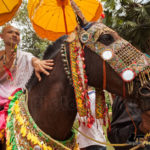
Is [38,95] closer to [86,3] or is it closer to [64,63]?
[64,63]

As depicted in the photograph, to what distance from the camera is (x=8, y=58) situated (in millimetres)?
2434

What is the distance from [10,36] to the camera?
8.42 ft

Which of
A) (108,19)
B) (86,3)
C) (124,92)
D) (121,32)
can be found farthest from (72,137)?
(108,19)

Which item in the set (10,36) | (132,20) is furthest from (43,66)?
(132,20)

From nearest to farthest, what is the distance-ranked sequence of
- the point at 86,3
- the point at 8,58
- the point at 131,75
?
the point at 131,75, the point at 8,58, the point at 86,3

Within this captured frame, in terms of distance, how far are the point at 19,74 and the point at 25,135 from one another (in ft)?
3.14

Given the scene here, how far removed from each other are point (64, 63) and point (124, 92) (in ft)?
2.23

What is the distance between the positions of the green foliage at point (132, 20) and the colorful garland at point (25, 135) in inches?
309

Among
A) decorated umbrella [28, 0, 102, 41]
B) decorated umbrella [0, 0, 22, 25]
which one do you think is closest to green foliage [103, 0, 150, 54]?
decorated umbrella [28, 0, 102, 41]

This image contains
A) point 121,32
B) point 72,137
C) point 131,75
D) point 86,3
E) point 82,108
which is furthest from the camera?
point 121,32

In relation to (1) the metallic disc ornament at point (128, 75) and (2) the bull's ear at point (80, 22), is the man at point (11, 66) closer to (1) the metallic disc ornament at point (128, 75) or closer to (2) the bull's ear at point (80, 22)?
(2) the bull's ear at point (80, 22)

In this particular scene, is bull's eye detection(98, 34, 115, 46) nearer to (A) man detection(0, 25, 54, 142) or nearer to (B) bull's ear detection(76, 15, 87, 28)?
(B) bull's ear detection(76, 15, 87, 28)

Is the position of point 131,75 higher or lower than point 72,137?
higher

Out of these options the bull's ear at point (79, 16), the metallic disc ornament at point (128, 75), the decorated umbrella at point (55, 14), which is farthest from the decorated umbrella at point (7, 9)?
the metallic disc ornament at point (128, 75)
